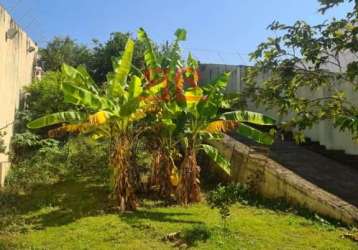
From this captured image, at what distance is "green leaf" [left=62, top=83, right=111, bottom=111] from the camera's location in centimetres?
842

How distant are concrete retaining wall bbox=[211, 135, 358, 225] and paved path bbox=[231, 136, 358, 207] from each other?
17.1 inches

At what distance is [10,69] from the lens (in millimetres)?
12125

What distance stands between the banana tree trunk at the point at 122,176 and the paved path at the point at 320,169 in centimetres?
371

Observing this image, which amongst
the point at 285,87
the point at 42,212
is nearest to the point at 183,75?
the point at 42,212

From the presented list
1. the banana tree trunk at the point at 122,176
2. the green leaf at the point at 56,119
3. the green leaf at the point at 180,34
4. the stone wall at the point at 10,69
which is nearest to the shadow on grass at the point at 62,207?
the banana tree trunk at the point at 122,176

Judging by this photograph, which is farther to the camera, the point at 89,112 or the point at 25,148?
the point at 25,148

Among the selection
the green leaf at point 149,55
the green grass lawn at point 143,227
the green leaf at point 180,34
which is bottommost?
the green grass lawn at point 143,227

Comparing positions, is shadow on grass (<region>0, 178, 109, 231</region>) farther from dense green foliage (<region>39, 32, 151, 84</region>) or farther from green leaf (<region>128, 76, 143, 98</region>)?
dense green foliage (<region>39, 32, 151, 84</region>)

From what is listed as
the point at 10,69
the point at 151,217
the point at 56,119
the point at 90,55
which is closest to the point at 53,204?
the point at 56,119

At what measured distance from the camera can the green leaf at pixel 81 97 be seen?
842cm

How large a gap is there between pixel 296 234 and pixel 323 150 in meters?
5.49

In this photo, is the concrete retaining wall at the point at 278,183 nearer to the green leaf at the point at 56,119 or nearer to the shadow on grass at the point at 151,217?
the shadow on grass at the point at 151,217

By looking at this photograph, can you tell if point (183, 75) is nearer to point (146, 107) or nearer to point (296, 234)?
point (146, 107)

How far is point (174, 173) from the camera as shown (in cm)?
994
